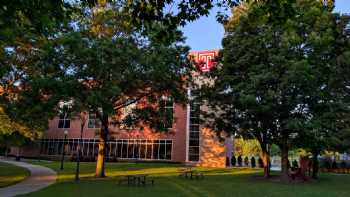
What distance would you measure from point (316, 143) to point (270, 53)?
6364mm

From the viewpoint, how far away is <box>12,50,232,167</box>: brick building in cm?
4788

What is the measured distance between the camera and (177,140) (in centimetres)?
5234

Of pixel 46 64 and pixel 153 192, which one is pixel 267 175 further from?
pixel 46 64

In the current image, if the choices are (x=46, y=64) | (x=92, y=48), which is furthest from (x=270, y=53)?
(x=46, y=64)

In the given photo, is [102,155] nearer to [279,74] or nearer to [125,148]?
[279,74]

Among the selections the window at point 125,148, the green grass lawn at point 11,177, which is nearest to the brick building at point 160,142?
the window at point 125,148

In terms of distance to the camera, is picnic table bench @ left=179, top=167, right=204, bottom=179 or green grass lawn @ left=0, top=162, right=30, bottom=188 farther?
picnic table bench @ left=179, top=167, right=204, bottom=179

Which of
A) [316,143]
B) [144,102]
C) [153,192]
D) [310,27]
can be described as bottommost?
[153,192]

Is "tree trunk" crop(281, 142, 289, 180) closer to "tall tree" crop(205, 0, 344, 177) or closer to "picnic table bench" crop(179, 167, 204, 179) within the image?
"tall tree" crop(205, 0, 344, 177)

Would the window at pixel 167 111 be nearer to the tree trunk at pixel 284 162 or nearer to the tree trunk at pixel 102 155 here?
the tree trunk at pixel 102 155

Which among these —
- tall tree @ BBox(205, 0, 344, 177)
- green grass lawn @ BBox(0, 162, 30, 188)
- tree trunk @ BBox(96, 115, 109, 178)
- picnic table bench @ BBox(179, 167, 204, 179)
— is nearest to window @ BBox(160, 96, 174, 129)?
tall tree @ BBox(205, 0, 344, 177)

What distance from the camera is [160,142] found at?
54031 millimetres

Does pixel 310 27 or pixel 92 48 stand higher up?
pixel 310 27

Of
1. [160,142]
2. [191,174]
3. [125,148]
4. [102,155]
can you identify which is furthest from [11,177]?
[125,148]
